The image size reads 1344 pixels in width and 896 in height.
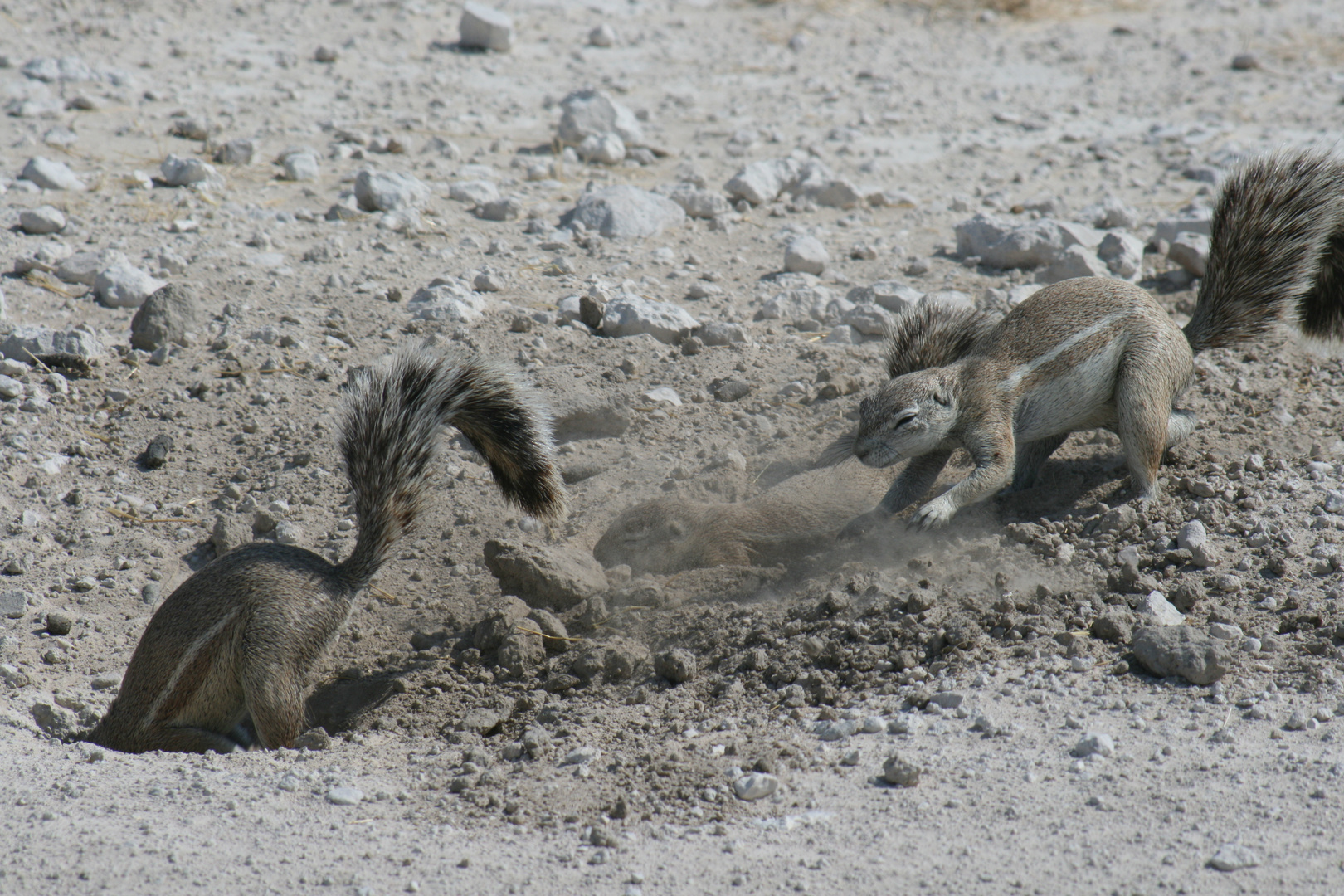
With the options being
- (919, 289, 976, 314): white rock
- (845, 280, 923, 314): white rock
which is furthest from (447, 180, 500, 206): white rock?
(919, 289, 976, 314): white rock

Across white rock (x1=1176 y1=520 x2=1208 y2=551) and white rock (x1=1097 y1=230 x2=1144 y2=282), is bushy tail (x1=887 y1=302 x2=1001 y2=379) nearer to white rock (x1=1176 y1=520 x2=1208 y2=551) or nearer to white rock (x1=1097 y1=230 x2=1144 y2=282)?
white rock (x1=1176 y1=520 x2=1208 y2=551)

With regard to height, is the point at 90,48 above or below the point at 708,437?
above

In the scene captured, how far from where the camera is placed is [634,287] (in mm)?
7098

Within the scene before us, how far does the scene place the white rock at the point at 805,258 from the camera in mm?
7398

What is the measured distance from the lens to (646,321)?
21.7 feet

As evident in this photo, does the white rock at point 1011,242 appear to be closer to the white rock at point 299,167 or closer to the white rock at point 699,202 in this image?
the white rock at point 699,202

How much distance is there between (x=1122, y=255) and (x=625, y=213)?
132 inches

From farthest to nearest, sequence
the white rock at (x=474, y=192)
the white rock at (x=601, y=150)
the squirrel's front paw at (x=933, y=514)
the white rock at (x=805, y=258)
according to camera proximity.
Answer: the white rock at (x=601, y=150) → the white rock at (x=474, y=192) → the white rock at (x=805, y=258) → the squirrel's front paw at (x=933, y=514)

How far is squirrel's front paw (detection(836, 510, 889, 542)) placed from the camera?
4996 millimetres

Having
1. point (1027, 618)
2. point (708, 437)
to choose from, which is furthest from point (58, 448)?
point (1027, 618)

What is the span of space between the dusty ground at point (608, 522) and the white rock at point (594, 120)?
0.26 meters

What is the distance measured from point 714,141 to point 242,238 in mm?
4067

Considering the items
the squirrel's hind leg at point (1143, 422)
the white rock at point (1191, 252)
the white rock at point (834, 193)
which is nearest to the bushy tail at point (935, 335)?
the squirrel's hind leg at point (1143, 422)

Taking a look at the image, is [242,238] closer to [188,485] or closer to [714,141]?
[188,485]
